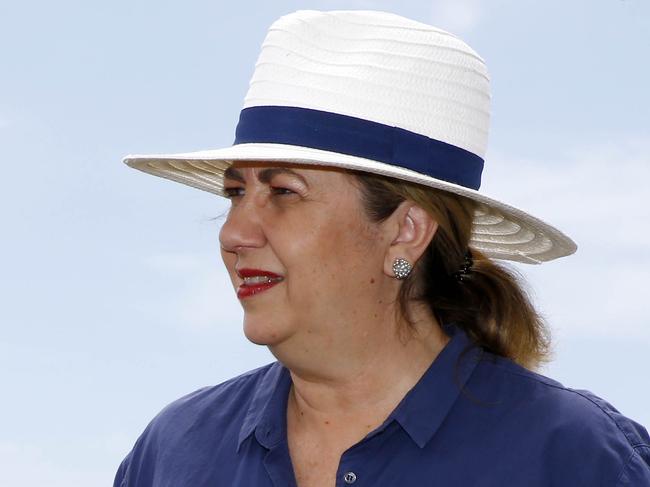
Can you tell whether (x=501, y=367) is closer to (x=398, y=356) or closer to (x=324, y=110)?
(x=398, y=356)

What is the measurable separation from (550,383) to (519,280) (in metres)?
0.41

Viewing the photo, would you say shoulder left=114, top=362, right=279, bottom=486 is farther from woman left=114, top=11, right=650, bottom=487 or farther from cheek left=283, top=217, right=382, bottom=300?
cheek left=283, top=217, right=382, bottom=300

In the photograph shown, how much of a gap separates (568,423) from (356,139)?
2.90 ft

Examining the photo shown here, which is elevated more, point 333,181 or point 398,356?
point 333,181

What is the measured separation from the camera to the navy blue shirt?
338 centimetres

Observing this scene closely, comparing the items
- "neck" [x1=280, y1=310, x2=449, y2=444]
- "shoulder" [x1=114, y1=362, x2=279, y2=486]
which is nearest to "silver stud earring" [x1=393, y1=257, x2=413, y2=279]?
"neck" [x1=280, y1=310, x2=449, y2=444]

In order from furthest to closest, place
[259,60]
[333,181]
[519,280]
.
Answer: [519,280], [259,60], [333,181]

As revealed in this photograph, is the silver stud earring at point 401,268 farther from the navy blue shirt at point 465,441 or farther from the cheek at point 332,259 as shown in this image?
the navy blue shirt at point 465,441

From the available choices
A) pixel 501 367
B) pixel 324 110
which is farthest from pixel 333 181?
pixel 501 367

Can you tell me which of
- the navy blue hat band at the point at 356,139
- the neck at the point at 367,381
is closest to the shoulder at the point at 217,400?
the neck at the point at 367,381

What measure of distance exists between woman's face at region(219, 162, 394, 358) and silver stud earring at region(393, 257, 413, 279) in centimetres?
4

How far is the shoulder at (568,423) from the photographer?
3.37 metres

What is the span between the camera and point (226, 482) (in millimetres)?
3680

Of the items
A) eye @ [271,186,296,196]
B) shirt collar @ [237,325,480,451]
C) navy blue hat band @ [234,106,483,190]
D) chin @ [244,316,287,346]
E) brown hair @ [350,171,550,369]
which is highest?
navy blue hat band @ [234,106,483,190]
